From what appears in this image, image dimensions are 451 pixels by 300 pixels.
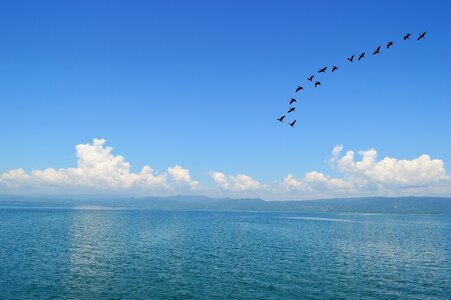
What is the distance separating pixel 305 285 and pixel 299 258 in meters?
30.1

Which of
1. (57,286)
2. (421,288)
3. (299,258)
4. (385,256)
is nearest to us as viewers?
(57,286)

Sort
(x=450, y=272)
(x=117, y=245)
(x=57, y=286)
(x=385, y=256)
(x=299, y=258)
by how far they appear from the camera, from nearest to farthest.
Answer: (x=57, y=286), (x=450, y=272), (x=299, y=258), (x=385, y=256), (x=117, y=245)

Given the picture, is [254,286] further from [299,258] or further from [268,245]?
[268,245]

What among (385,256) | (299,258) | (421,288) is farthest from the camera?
(385,256)

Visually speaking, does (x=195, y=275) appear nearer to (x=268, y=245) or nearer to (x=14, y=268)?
(x=14, y=268)

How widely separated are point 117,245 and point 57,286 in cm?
5694

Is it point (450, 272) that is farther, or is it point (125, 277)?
point (450, 272)

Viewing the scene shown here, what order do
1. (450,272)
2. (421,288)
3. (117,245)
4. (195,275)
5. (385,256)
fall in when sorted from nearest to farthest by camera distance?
(421,288) < (195,275) < (450,272) < (385,256) < (117,245)

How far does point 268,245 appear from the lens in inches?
4884

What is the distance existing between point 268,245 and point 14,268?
247 ft

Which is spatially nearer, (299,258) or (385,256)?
(299,258)

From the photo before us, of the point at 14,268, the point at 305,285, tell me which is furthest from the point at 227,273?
the point at 14,268

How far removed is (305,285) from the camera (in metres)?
67.4

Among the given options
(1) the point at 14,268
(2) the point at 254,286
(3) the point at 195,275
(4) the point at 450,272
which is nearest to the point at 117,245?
(1) the point at 14,268
